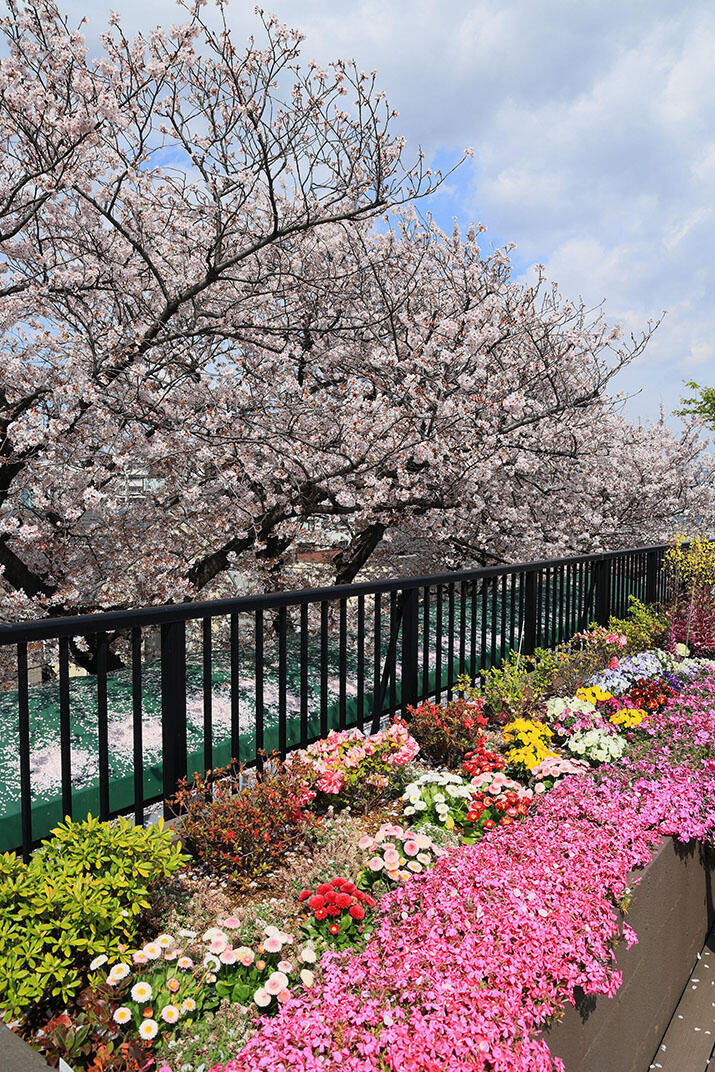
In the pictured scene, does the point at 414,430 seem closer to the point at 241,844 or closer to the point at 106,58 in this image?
the point at 106,58

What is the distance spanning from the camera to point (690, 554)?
739 centimetres

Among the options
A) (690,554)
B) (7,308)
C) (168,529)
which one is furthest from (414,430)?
(7,308)

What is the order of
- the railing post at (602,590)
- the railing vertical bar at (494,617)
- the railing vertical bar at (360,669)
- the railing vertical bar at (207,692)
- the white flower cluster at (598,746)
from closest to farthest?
1. the railing vertical bar at (207,692)
2. the white flower cluster at (598,746)
3. the railing vertical bar at (360,669)
4. the railing vertical bar at (494,617)
5. the railing post at (602,590)

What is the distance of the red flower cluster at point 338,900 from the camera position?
6.48ft

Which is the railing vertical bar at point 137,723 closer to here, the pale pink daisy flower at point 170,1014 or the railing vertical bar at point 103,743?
the railing vertical bar at point 103,743

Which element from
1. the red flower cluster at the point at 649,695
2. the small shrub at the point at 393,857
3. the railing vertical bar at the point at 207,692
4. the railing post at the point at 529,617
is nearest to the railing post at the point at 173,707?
the railing vertical bar at the point at 207,692

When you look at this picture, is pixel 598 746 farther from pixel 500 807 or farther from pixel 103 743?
pixel 103 743

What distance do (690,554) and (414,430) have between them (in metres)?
3.43

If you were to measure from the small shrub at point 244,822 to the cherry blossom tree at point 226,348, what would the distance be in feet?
12.3

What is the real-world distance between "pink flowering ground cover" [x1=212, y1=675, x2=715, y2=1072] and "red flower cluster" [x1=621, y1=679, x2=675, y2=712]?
155cm

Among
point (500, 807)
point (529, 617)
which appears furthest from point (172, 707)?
point (529, 617)

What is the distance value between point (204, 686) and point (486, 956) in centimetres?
157

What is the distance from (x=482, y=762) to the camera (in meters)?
3.21

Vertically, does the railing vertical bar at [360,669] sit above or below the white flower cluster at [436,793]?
above
